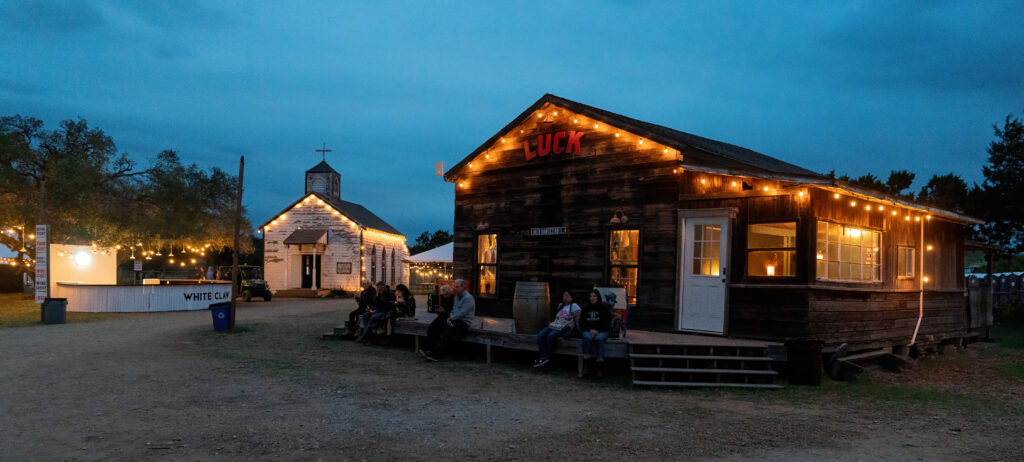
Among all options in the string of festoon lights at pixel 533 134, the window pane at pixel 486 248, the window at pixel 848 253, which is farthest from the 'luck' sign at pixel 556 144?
the window at pixel 848 253

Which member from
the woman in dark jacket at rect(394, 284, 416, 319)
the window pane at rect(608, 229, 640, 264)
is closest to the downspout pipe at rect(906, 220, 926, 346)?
the window pane at rect(608, 229, 640, 264)

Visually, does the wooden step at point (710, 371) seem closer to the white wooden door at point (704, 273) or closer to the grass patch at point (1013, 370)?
the white wooden door at point (704, 273)

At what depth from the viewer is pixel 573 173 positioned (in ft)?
44.7

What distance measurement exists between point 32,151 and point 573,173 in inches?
832

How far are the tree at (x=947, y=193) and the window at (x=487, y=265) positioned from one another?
706 inches

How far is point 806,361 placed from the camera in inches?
381

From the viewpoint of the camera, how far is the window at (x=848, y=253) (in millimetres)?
10734

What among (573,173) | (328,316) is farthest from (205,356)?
(328,316)

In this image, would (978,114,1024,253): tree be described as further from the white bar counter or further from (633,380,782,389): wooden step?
the white bar counter

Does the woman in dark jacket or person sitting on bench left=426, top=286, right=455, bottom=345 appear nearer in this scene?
person sitting on bench left=426, top=286, right=455, bottom=345

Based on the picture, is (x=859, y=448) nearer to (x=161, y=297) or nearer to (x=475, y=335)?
(x=475, y=335)

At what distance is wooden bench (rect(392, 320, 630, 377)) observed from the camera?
10.1m

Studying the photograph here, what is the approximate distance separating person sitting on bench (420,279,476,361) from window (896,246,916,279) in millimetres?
8459

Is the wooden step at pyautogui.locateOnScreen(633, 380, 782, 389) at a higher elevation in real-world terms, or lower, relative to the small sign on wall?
lower
